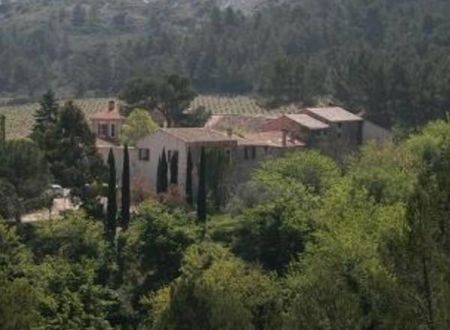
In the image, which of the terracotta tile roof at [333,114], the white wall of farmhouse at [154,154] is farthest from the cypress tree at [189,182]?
the terracotta tile roof at [333,114]

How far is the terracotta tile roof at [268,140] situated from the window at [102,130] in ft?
39.5

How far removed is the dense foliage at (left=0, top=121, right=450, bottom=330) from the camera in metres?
21.9

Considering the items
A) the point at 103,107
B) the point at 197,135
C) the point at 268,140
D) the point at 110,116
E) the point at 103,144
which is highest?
the point at 197,135

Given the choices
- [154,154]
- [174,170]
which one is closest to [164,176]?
[174,170]

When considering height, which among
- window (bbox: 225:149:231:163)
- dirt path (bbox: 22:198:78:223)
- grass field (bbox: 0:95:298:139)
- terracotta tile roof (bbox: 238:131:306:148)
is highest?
window (bbox: 225:149:231:163)

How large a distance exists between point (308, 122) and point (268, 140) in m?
6.68

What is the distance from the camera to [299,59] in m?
105

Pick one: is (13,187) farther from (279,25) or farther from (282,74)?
(279,25)

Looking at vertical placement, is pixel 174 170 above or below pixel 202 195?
below

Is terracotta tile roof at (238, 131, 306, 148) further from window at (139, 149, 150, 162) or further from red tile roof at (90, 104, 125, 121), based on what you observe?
red tile roof at (90, 104, 125, 121)

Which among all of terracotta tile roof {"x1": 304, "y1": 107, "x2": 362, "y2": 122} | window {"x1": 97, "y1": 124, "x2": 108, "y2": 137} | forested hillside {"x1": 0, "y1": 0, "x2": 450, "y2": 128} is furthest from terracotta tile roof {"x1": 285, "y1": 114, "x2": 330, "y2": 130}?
window {"x1": 97, "y1": 124, "x2": 108, "y2": 137}

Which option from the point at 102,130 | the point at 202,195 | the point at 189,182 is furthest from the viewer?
the point at 102,130

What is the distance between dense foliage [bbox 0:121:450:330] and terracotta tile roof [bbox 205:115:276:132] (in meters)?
20.2

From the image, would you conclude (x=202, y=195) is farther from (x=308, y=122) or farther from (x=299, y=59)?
(x=299, y=59)
